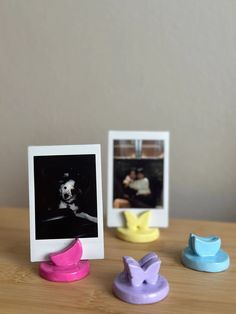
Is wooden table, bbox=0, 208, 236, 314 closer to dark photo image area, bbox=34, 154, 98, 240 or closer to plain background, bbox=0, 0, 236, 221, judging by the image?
dark photo image area, bbox=34, 154, 98, 240

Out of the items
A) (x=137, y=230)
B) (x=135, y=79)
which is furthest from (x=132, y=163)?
(x=135, y=79)

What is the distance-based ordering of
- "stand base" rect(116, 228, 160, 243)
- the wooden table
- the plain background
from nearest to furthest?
the wooden table, "stand base" rect(116, 228, 160, 243), the plain background

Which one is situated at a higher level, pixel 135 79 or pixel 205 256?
pixel 135 79

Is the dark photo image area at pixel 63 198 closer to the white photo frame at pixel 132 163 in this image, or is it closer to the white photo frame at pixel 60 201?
the white photo frame at pixel 60 201

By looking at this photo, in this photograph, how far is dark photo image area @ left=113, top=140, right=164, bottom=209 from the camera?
0.98 meters

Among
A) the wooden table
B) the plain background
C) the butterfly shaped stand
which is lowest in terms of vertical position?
the wooden table

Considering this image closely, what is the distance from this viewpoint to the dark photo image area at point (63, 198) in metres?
0.81

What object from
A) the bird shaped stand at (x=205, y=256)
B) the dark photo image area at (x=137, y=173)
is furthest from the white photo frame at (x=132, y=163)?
the bird shaped stand at (x=205, y=256)

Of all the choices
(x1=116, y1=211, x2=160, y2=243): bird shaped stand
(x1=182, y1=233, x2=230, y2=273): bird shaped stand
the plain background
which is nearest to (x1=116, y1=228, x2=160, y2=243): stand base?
(x1=116, y1=211, x2=160, y2=243): bird shaped stand

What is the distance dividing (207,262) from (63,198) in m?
0.26

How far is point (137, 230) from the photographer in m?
0.96

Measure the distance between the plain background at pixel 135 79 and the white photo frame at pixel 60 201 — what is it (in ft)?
1.20

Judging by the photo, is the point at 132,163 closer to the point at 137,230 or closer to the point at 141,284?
the point at 137,230

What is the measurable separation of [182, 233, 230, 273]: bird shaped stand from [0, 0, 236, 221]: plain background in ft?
1.10
